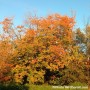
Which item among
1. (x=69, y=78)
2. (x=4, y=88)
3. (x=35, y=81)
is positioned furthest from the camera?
(x=69, y=78)

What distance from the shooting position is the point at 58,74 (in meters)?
39.2

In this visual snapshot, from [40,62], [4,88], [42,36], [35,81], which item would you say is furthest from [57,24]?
[4,88]

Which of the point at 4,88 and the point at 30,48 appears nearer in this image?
the point at 4,88

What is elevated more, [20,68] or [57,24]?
[57,24]

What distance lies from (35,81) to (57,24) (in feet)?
25.9

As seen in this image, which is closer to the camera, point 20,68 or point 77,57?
point 20,68

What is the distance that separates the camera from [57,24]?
128 feet

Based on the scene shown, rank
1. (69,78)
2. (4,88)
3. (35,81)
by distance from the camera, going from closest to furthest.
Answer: (4,88), (35,81), (69,78)

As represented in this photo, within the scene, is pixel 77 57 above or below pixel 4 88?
above

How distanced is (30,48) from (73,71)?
6.60 m

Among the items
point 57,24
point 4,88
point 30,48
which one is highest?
point 57,24

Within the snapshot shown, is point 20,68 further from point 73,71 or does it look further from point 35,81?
point 73,71

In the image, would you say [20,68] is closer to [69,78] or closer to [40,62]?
[40,62]

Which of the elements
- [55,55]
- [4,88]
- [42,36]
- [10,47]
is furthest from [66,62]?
[4,88]
